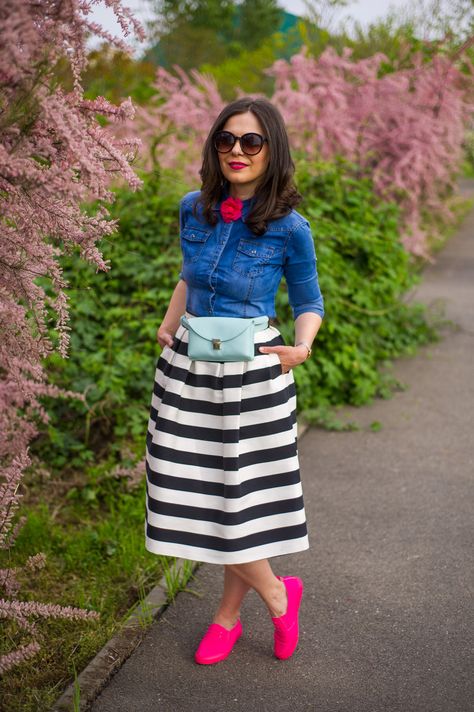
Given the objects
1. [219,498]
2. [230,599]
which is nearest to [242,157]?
[219,498]

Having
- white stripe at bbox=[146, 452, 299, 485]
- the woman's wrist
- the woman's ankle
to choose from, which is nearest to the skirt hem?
white stripe at bbox=[146, 452, 299, 485]

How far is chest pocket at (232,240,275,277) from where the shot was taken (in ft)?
8.44

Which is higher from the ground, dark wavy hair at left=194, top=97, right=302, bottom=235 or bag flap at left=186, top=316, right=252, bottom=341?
dark wavy hair at left=194, top=97, right=302, bottom=235

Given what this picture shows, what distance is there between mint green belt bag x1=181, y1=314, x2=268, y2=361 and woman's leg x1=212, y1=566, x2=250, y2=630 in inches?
32.3

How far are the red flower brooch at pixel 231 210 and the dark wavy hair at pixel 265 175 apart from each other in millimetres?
40

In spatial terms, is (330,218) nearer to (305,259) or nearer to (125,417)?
(125,417)

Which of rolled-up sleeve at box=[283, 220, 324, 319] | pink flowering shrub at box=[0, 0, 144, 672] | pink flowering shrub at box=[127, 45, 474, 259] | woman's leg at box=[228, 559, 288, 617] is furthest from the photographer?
pink flowering shrub at box=[127, 45, 474, 259]

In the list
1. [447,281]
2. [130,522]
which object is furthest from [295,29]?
[130,522]

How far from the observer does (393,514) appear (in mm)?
4043

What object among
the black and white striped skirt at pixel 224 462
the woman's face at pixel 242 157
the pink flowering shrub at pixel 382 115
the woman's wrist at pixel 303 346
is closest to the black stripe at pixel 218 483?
the black and white striped skirt at pixel 224 462

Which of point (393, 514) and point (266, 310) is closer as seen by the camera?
point (266, 310)

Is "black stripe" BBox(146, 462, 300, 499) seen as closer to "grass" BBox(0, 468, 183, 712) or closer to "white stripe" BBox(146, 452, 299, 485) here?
"white stripe" BBox(146, 452, 299, 485)

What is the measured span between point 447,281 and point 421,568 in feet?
22.0

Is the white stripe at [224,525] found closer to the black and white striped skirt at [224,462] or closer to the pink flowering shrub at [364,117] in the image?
the black and white striped skirt at [224,462]
